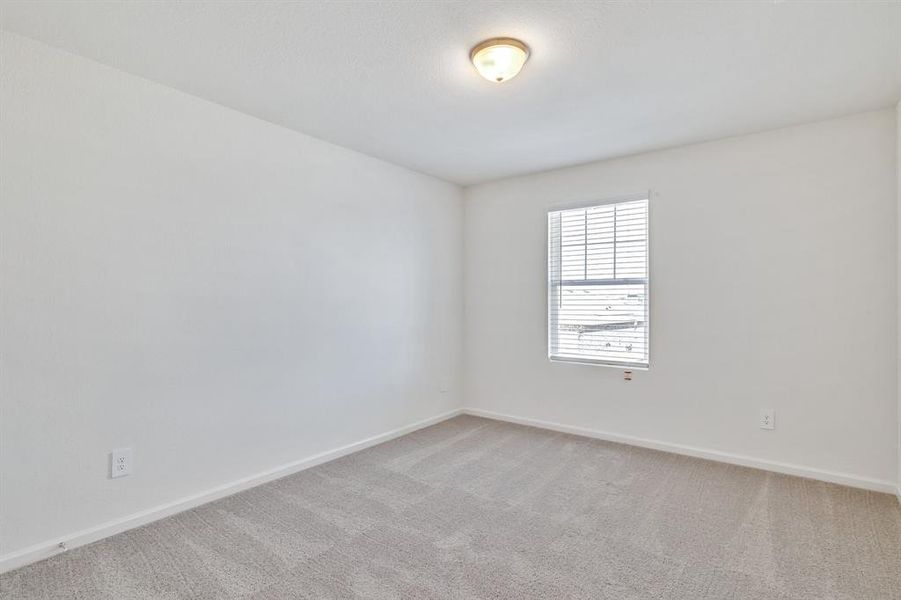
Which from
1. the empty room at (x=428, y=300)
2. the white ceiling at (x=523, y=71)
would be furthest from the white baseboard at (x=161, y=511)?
the white ceiling at (x=523, y=71)

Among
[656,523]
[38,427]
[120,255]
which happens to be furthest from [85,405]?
[656,523]

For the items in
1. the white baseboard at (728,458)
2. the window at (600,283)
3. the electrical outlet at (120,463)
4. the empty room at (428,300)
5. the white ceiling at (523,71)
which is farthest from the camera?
the window at (600,283)

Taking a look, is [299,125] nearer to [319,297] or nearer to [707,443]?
[319,297]

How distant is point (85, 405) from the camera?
220 cm

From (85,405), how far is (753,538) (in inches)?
130

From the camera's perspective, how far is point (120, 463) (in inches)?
90.4

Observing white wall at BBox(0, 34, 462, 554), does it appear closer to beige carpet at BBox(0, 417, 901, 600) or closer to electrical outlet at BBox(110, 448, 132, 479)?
electrical outlet at BBox(110, 448, 132, 479)

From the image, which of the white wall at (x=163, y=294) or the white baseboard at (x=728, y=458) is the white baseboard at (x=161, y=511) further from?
the white baseboard at (x=728, y=458)

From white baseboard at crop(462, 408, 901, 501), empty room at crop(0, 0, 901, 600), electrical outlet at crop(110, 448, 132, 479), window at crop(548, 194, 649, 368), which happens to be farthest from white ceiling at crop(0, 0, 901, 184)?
white baseboard at crop(462, 408, 901, 501)

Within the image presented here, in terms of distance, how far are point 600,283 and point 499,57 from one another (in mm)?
2264

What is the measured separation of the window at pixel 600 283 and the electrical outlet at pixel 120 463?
3124mm

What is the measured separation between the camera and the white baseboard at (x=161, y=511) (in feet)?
6.59

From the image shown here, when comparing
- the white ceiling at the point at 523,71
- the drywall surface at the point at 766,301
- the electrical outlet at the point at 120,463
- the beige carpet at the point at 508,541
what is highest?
the white ceiling at the point at 523,71

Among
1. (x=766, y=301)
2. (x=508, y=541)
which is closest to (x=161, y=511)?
(x=508, y=541)
